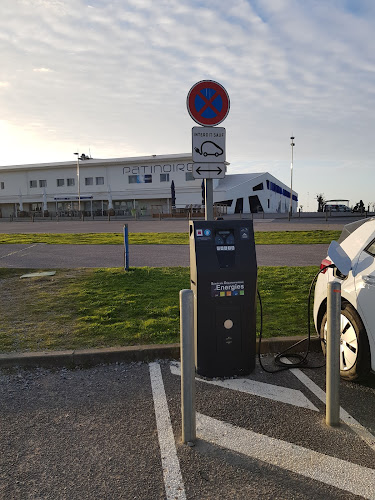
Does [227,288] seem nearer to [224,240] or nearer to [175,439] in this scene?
[224,240]

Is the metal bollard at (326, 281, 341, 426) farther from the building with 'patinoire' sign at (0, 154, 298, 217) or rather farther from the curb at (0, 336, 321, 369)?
the building with 'patinoire' sign at (0, 154, 298, 217)

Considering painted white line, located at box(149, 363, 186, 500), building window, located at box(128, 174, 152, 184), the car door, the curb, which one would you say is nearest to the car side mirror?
the car door

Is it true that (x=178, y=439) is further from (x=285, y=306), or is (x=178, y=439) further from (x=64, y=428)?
(x=285, y=306)

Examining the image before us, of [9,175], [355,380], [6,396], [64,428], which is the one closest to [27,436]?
[64,428]

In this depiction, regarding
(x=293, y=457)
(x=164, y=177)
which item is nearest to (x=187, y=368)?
(x=293, y=457)

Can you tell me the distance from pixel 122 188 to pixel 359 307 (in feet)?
196

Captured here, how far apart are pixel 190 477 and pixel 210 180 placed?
11.7ft

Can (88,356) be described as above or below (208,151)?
below

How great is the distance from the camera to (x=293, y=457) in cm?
255

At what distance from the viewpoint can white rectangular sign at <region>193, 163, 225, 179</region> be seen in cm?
504

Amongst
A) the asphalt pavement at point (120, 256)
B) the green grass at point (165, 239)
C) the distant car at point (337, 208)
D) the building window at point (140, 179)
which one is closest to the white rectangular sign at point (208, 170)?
the asphalt pavement at point (120, 256)

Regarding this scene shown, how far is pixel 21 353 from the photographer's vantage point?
409cm

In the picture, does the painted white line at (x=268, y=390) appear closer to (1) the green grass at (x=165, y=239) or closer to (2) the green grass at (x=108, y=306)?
(2) the green grass at (x=108, y=306)

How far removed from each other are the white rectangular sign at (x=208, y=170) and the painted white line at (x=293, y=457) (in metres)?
3.00
